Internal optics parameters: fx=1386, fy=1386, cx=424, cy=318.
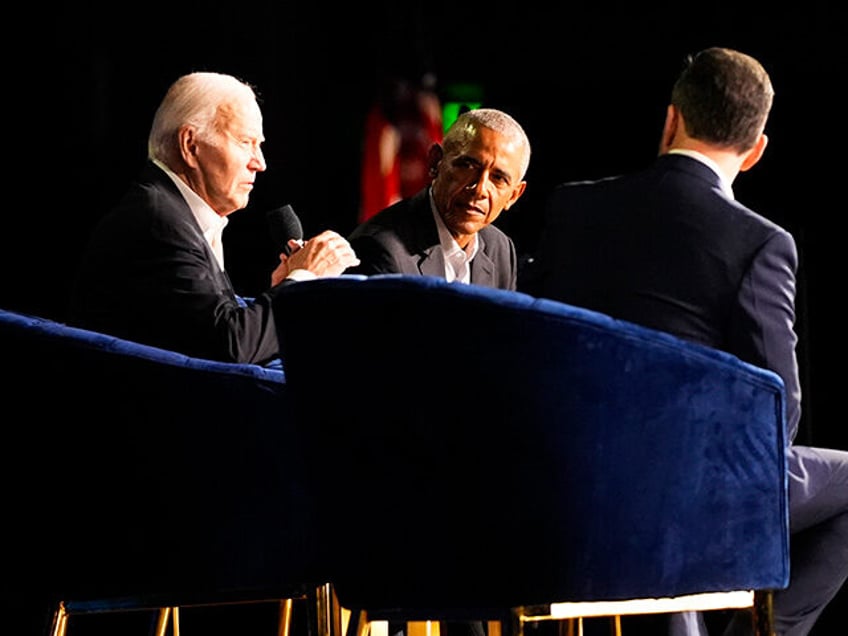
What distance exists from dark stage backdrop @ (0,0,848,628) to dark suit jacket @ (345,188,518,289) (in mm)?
701

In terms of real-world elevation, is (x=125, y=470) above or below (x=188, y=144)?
below

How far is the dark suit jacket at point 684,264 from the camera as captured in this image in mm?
2055

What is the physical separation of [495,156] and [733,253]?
1212 millimetres

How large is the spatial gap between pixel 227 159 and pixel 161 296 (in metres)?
0.46

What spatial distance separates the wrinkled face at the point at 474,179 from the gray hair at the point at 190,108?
1.82 feet

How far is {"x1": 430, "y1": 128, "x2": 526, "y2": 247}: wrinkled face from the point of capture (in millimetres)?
3143

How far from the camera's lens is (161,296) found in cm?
240

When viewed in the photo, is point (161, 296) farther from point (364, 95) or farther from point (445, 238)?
point (364, 95)

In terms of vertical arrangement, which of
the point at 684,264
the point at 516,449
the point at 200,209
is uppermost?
the point at 200,209

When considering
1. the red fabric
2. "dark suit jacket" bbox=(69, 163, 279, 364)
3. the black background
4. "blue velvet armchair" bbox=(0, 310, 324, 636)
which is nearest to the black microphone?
"dark suit jacket" bbox=(69, 163, 279, 364)

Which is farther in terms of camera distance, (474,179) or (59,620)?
→ (474,179)

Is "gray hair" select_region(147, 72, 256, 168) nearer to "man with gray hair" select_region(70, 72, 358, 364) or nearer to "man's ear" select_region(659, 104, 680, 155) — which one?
"man with gray hair" select_region(70, 72, 358, 364)

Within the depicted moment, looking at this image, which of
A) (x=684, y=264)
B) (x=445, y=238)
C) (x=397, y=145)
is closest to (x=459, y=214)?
(x=445, y=238)

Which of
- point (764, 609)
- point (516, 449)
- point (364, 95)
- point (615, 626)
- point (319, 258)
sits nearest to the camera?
point (516, 449)
